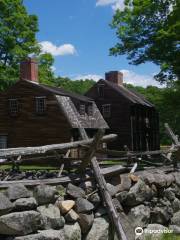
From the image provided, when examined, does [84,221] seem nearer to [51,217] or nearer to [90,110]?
[51,217]

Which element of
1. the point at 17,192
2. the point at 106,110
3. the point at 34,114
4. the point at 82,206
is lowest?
the point at 82,206

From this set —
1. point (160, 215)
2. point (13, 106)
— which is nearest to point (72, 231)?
point (160, 215)

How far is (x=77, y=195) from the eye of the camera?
7602mm

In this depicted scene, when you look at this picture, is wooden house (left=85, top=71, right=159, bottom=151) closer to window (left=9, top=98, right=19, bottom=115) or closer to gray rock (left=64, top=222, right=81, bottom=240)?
window (left=9, top=98, right=19, bottom=115)

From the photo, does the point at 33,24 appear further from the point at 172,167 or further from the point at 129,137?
the point at 172,167

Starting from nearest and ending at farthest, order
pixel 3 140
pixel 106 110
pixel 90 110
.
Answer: pixel 3 140 < pixel 90 110 < pixel 106 110

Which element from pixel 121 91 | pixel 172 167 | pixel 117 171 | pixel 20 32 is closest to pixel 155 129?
pixel 121 91

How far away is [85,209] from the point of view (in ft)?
24.5

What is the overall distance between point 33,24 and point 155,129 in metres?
18.4

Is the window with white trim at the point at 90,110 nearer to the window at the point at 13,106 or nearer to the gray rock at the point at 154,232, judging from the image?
the window at the point at 13,106

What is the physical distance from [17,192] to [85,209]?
1335 millimetres

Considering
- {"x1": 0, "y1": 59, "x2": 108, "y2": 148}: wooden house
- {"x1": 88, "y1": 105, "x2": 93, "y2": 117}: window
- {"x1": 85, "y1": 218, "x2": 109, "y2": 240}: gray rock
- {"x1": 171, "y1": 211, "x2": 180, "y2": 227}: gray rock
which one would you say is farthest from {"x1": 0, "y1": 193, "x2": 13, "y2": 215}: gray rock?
{"x1": 88, "y1": 105, "x2": 93, "y2": 117}: window

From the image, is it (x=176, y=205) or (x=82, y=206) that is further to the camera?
(x=176, y=205)

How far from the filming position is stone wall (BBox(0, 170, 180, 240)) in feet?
21.1
